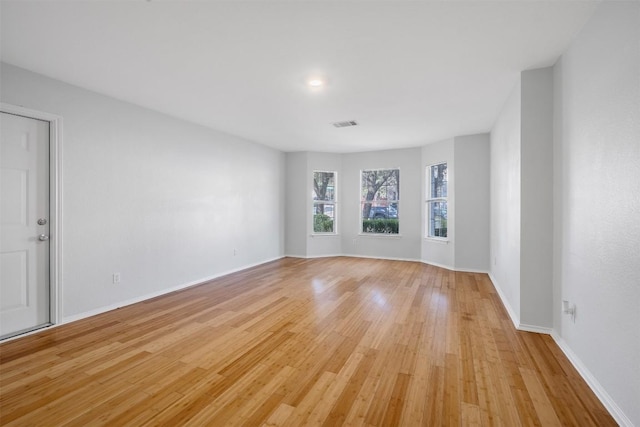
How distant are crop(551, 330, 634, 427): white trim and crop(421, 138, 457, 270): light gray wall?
129 inches

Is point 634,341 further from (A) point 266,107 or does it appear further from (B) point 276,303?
(A) point 266,107

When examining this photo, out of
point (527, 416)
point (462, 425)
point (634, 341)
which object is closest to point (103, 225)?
point (462, 425)

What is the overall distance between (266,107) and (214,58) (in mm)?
1323

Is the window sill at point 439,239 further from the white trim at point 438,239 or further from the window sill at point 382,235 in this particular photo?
the window sill at point 382,235

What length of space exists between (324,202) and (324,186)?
1.34 ft

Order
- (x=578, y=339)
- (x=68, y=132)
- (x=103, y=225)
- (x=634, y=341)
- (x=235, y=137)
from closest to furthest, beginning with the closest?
(x=634, y=341)
(x=578, y=339)
(x=68, y=132)
(x=103, y=225)
(x=235, y=137)

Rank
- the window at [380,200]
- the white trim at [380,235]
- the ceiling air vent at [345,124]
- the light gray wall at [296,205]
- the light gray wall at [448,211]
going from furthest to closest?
1. the light gray wall at [296,205]
2. the window at [380,200]
3. the white trim at [380,235]
4. the light gray wall at [448,211]
5. the ceiling air vent at [345,124]

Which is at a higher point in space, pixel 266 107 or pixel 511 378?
pixel 266 107

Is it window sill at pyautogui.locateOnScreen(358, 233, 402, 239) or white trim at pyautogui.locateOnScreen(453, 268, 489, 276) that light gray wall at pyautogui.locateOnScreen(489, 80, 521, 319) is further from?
window sill at pyautogui.locateOnScreen(358, 233, 402, 239)

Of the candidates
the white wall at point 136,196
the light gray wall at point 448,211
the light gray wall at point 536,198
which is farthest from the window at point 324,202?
the light gray wall at point 536,198

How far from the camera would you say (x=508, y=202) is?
3545 mm

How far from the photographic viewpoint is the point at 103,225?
3422 mm

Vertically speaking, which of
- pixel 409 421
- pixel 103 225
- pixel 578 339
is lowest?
pixel 409 421

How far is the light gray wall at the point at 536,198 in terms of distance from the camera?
276 centimetres
